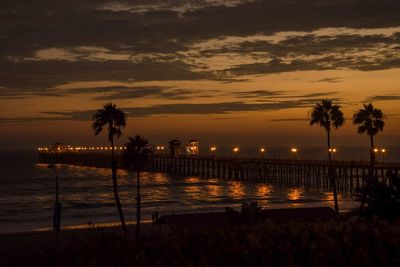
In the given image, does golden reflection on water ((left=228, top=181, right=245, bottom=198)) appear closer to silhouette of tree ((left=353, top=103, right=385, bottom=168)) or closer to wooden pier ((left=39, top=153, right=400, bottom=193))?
wooden pier ((left=39, top=153, right=400, bottom=193))

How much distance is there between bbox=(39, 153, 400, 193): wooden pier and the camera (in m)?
71.7

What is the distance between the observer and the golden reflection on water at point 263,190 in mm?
73088

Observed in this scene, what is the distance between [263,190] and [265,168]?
42.5ft

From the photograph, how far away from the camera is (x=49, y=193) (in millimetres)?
80375

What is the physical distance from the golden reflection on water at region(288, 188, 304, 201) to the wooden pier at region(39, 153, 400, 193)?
7.08 feet

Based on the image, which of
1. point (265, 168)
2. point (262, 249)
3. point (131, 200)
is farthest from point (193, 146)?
point (262, 249)

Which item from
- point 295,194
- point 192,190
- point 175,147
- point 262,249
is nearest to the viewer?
point 262,249

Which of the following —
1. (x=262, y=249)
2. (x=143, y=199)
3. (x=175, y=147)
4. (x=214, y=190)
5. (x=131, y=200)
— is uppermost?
(x=175, y=147)

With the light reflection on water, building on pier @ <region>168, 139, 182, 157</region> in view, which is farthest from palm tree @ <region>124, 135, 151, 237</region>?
building on pier @ <region>168, 139, 182, 157</region>

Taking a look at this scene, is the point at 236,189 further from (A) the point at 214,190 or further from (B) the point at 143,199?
(B) the point at 143,199

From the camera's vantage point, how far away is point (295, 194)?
71250mm

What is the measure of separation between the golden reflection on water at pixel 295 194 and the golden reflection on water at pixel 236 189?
6.48 meters

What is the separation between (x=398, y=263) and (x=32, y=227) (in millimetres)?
40895

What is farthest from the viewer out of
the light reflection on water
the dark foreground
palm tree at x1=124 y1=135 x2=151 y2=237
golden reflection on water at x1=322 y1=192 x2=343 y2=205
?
golden reflection on water at x1=322 y1=192 x2=343 y2=205
